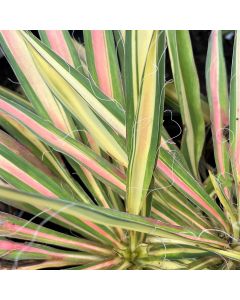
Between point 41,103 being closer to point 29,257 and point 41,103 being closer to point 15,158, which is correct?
point 15,158

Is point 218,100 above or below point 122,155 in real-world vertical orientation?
above

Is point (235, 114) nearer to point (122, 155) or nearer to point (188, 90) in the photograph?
point (188, 90)

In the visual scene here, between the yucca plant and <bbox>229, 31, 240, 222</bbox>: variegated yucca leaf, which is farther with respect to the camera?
<bbox>229, 31, 240, 222</bbox>: variegated yucca leaf

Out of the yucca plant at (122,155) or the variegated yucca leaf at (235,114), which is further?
the variegated yucca leaf at (235,114)

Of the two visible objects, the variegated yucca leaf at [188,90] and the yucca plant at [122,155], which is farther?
the variegated yucca leaf at [188,90]

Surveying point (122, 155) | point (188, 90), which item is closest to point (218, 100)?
point (188, 90)

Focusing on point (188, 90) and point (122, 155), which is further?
point (188, 90)

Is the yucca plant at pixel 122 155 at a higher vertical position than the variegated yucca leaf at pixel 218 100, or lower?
lower

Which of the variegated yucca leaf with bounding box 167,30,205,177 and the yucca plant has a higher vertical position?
the variegated yucca leaf with bounding box 167,30,205,177
